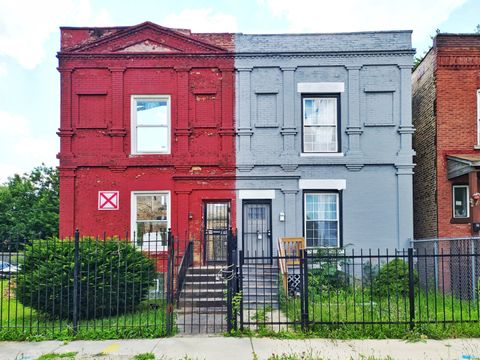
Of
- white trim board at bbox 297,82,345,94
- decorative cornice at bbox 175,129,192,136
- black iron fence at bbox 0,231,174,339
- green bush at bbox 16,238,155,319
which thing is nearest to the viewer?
black iron fence at bbox 0,231,174,339

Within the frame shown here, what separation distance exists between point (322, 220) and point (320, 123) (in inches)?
121

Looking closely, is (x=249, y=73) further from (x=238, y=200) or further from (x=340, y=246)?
(x=340, y=246)

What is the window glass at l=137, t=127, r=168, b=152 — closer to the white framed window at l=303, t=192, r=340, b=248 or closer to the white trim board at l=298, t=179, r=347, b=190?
the white trim board at l=298, t=179, r=347, b=190

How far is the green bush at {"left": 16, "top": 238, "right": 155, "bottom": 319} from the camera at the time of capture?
9.02 m

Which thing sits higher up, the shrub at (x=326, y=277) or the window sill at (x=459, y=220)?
the window sill at (x=459, y=220)

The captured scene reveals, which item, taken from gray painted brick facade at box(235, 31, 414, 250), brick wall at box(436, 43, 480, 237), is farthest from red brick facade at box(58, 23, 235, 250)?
brick wall at box(436, 43, 480, 237)

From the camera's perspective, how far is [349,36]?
1352cm

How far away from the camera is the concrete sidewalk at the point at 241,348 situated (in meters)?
7.00

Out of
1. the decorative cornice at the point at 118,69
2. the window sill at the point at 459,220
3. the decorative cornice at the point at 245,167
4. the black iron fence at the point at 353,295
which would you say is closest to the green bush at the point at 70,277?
the black iron fence at the point at 353,295

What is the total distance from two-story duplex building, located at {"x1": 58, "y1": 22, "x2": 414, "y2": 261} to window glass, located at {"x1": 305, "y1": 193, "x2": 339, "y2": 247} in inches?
1.2

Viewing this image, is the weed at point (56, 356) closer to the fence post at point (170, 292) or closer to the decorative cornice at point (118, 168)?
the fence post at point (170, 292)

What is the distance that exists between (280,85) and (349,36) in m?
2.69

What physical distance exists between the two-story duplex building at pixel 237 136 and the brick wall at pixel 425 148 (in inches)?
37.0

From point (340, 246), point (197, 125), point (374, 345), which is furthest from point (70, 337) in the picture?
point (340, 246)
